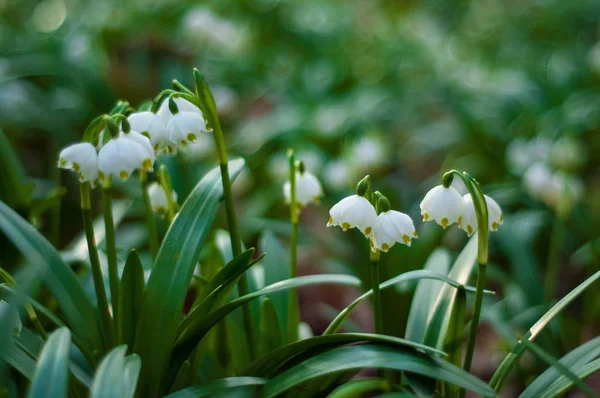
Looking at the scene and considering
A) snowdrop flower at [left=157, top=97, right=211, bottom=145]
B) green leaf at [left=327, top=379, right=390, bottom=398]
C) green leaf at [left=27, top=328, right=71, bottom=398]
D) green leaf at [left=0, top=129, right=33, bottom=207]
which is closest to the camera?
green leaf at [left=27, top=328, right=71, bottom=398]

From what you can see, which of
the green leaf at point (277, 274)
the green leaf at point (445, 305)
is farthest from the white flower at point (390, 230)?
the green leaf at point (277, 274)

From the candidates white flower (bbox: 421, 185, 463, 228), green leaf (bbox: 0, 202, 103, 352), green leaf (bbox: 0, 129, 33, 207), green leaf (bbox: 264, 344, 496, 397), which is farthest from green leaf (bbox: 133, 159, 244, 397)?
green leaf (bbox: 0, 129, 33, 207)

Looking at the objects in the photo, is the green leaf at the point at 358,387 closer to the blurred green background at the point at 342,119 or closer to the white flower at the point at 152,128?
the blurred green background at the point at 342,119

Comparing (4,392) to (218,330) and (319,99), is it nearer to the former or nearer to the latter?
(218,330)

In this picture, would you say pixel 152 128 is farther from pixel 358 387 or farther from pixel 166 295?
pixel 358 387

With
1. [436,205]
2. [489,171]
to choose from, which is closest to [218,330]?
[436,205]

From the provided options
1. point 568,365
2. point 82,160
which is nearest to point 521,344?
point 568,365

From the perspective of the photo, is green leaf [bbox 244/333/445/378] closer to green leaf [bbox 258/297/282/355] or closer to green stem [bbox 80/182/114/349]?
green leaf [bbox 258/297/282/355]
